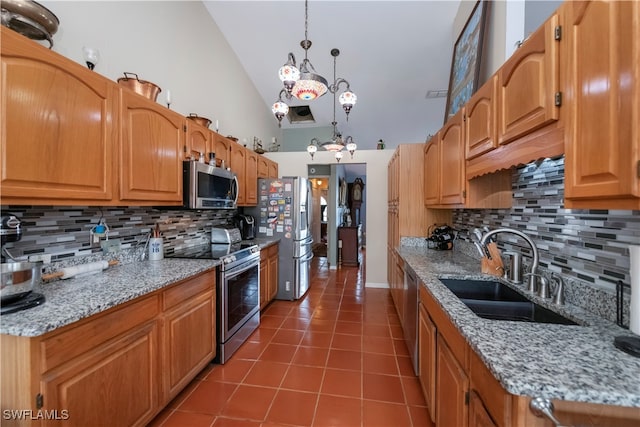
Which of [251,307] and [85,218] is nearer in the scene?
[85,218]

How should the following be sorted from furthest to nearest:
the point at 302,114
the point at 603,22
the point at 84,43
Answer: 1. the point at 302,114
2. the point at 84,43
3. the point at 603,22

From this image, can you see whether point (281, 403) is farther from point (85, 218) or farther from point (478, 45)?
point (478, 45)

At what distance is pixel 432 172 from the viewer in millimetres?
2744

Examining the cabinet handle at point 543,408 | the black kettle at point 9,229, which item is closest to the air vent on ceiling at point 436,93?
the cabinet handle at point 543,408

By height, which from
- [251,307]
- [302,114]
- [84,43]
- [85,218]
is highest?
[302,114]

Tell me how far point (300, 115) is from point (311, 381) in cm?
532

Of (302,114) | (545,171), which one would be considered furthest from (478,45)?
(302,114)

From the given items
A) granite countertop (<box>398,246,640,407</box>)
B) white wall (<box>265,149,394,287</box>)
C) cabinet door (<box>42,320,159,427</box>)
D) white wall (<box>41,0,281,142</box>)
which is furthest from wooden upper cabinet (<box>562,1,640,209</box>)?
white wall (<box>265,149,394,287</box>)

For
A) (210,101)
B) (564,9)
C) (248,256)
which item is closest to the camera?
(564,9)

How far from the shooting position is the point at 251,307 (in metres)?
2.83

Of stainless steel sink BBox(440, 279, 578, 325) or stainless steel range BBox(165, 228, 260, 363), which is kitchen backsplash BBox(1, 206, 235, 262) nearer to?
stainless steel range BBox(165, 228, 260, 363)

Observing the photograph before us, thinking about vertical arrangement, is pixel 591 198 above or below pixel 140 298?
above

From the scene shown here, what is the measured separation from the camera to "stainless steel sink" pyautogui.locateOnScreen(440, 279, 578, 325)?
1.30 metres

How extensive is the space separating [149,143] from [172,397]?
1741mm
